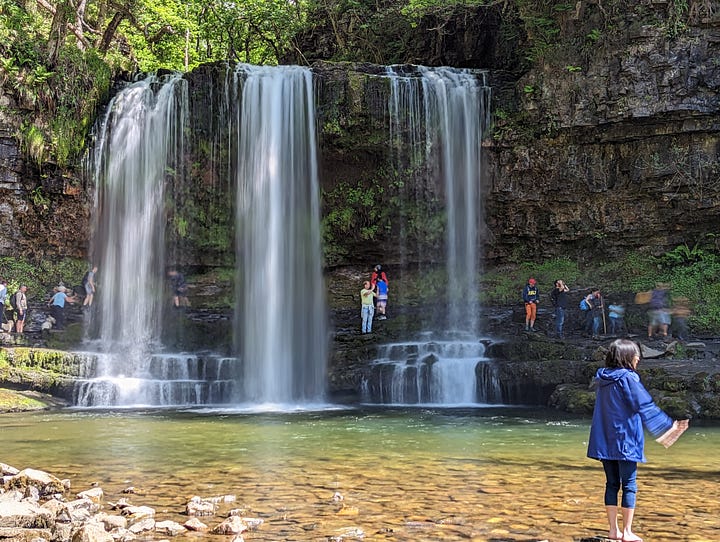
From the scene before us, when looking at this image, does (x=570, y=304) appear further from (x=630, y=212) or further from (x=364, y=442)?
(x=364, y=442)

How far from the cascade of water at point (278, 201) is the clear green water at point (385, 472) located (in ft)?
23.4

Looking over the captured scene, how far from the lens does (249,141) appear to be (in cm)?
2028

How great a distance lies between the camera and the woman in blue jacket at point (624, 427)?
4652 millimetres

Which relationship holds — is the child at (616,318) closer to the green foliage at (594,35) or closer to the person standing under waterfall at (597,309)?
the person standing under waterfall at (597,309)

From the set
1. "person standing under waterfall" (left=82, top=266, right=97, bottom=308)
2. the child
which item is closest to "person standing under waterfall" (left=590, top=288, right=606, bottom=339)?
the child

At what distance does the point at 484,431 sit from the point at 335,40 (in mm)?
18906

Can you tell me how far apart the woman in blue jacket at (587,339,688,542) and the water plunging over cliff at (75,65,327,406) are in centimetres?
1448

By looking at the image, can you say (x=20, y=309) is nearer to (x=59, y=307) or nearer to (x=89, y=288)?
(x=59, y=307)

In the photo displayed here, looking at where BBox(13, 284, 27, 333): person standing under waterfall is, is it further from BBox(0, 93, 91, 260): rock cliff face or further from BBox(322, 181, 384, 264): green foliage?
BBox(322, 181, 384, 264): green foliage

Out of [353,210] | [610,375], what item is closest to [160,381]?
[353,210]

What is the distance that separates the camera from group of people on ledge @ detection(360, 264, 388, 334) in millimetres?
19344

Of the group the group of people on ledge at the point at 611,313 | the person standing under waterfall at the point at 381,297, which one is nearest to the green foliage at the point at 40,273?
the person standing under waterfall at the point at 381,297

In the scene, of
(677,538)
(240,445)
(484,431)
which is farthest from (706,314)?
(677,538)

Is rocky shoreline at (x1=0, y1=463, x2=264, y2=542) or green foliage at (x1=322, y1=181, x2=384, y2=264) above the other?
green foliage at (x1=322, y1=181, x2=384, y2=264)
